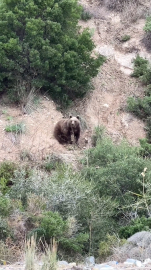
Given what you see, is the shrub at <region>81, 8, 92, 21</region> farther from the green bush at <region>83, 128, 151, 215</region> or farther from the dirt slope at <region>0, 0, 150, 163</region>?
the green bush at <region>83, 128, 151, 215</region>

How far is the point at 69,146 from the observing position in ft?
50.0

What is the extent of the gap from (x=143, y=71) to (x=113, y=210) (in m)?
8.86

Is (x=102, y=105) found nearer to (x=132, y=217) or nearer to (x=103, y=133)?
(x=103, y=133)

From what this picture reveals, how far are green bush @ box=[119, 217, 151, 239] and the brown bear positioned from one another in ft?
18.0

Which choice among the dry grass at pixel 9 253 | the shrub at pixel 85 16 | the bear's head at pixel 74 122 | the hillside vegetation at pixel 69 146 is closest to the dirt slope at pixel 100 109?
the hillside vegetation at pixel 69 146

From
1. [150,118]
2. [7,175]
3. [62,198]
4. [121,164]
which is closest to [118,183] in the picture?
[121,164]

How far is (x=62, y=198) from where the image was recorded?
34.2 ft

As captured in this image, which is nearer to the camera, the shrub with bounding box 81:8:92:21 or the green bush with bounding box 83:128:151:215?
the green bush with bounding box 83:128:151:215

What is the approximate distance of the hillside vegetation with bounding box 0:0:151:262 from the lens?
386 inches

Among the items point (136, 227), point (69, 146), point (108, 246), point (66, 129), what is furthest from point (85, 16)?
point (108, 246)

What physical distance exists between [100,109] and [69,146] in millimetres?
2954

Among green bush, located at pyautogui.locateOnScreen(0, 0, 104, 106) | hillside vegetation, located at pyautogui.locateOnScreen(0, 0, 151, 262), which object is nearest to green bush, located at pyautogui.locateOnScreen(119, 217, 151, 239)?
hillside vegetation, located at pyautogui.locateOnScreen(0, 0, 151, 262)

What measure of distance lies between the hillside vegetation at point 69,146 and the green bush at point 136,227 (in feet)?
0.09

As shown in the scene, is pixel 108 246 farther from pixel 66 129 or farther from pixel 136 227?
pixel 66 129
